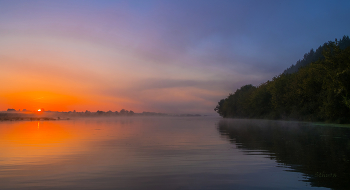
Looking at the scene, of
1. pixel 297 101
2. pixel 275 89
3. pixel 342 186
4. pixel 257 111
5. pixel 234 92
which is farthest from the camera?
pixel 234 92

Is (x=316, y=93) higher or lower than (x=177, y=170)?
higher

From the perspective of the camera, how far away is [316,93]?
62.8m

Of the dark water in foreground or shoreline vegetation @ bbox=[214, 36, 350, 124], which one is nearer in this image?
the dark water in foreground

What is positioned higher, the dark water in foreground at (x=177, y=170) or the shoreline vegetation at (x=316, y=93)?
the shoreline vegetation at (x=316, y=93)

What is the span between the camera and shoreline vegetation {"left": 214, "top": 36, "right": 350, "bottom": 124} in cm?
4641

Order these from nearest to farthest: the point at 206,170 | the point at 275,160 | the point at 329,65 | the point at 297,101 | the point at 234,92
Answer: the point at 206,170 < the point at 275,160 < the point at 329,65 < the point at 297,101 < the point at 234,92

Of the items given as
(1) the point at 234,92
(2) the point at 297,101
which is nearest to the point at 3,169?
(2) the point at 297,101

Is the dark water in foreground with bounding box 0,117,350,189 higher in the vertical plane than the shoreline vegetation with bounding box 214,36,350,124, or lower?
lower

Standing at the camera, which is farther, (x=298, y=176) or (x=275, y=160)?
(x=275, y=160)

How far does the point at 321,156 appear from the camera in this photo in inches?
539

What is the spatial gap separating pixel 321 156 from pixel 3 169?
15714mm

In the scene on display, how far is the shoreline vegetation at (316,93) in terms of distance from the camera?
4641 centimetres

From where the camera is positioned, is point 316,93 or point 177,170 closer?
point 177,170

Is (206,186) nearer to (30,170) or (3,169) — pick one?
(30,170)
